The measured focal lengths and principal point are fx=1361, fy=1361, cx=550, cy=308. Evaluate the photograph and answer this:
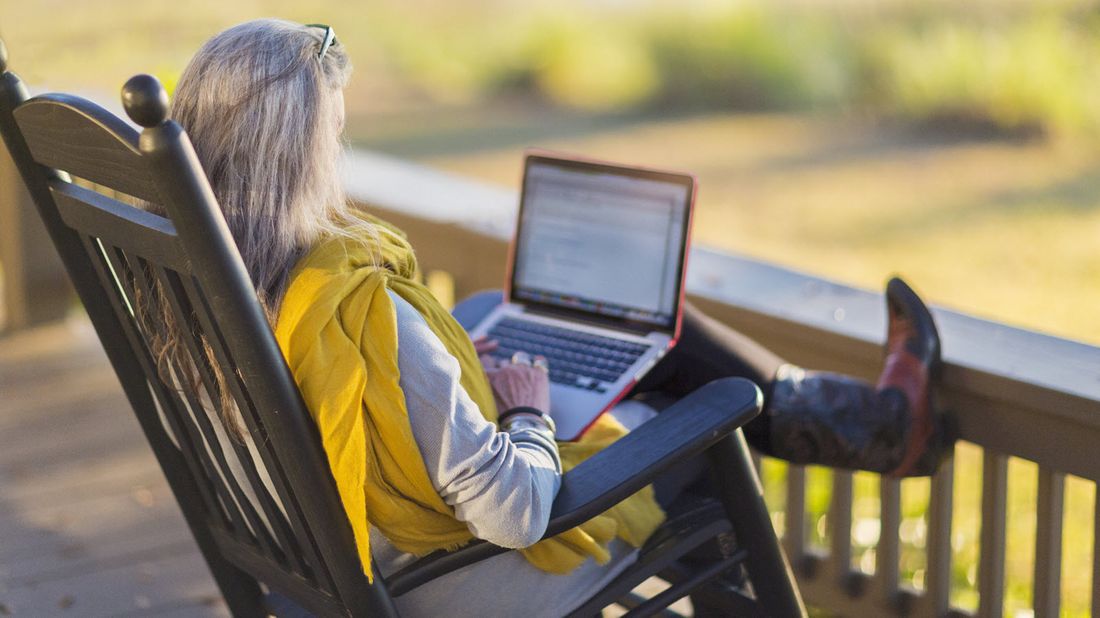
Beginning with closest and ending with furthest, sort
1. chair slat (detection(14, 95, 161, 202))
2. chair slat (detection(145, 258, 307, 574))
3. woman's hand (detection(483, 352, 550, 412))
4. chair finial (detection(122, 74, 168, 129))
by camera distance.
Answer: chair finial (detection(122, 74, 168, 129)) < chair slat (detection(14, 95, 161, 202)) < chair slat (detection(145, 258, 307, 574)) < woman's hand (detection(483, 352, 550, 412))

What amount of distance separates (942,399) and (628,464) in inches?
30.6

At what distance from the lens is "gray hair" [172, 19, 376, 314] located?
145cm

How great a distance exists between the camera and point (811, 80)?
34.8 feet

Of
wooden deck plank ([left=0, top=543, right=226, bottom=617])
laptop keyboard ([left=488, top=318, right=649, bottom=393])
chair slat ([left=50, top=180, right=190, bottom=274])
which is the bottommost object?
wooden deck plank ([left=0, top=543, right=226, bottom=617])

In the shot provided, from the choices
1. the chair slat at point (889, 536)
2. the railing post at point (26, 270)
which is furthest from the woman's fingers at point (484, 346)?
the railing post at point (26, 270)

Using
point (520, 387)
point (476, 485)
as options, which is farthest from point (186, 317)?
point (520, 387)

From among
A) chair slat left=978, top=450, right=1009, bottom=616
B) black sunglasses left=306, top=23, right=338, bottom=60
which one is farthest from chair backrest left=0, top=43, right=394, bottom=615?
chair slat left=978, top=450, right=1009, bottom=616

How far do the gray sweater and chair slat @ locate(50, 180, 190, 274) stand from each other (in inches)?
9.9

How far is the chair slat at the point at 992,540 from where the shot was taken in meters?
2.19

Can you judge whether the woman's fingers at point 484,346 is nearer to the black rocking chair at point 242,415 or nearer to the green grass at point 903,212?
the black rocking chair at point 242,415

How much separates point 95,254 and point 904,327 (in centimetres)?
124

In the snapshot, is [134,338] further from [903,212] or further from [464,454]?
[903,212]

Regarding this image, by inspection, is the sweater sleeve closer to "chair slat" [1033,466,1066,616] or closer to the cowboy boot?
the cowboy boot

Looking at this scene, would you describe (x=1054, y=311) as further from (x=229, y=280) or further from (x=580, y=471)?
(x=229, y=280)
